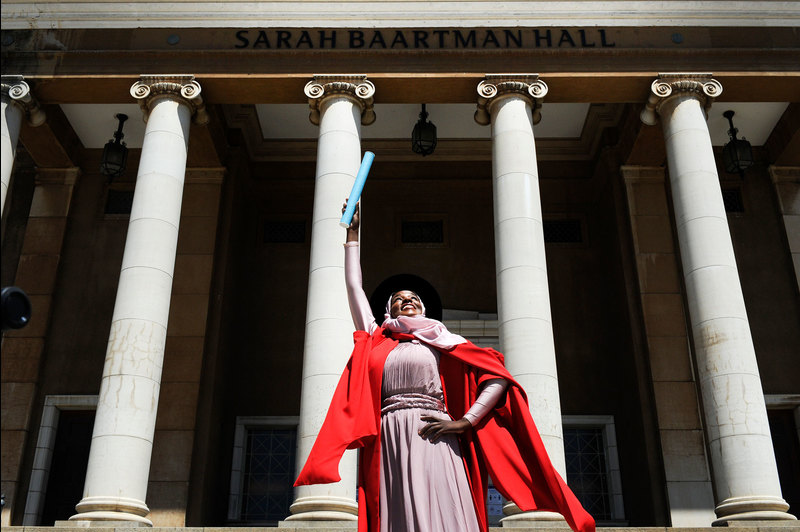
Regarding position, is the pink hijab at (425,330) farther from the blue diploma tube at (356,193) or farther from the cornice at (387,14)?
the cornice at (387,14)

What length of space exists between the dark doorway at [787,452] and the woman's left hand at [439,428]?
1601 centimetres

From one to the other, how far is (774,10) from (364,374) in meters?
15.8

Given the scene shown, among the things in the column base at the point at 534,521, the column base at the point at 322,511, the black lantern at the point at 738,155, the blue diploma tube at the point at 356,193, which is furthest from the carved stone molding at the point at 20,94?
the black lantern at the point at 738,155

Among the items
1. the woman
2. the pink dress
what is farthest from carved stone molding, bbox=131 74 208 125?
the pink dress

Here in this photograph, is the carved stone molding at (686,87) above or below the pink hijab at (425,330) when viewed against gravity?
above

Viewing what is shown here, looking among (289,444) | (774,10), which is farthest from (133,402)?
(774,10)

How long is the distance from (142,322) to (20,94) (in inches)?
243

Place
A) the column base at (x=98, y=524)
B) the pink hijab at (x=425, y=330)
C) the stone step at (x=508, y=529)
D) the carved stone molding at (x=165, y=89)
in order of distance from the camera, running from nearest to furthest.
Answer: the pink hijab at (x=425, y=330)
the stone step at (x=508, y=529)
the column base at (x=98, y=524)
the carved stone molding at (x=165, y=89)

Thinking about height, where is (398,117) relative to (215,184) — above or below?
above

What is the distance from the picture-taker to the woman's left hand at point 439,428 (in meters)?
4.86

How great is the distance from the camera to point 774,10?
16984mm

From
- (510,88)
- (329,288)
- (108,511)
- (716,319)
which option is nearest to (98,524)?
(108,511)

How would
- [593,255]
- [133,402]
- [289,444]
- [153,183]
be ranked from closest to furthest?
1. [133,402]
2. [153,183]
3. [289,444]
4. [593,255]

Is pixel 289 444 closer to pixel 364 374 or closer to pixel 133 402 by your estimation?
pixel 133 402
